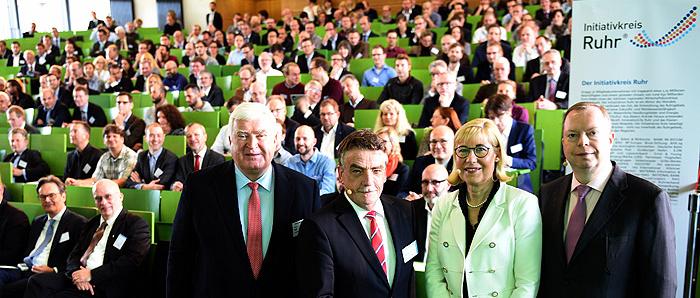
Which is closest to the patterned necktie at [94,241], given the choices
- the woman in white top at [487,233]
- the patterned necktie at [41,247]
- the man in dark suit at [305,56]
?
the patterned necktie at [41,247]

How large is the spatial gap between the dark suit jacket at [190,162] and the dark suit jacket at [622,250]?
3.58m

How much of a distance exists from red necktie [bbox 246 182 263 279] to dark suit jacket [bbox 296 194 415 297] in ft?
0.66

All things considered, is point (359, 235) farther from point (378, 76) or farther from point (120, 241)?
point (378, 76)

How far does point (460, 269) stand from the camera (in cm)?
194

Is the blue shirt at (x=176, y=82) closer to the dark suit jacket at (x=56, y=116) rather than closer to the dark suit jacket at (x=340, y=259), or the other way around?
the dark suit jacket at (x=56, y=116)

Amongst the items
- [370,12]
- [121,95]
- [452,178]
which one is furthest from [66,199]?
[370,12]

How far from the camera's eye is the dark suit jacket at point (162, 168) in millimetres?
5207

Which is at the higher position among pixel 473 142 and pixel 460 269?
pixel 473 142

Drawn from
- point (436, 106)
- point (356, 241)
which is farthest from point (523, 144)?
point (356, 241)

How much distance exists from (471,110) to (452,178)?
143 inches

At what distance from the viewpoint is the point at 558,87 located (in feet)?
19.3

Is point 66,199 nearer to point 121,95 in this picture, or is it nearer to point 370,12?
point 121,95

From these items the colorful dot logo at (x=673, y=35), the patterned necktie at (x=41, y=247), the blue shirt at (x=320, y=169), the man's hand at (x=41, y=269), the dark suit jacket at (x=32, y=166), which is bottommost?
the man's hand at (x=41, y=269)

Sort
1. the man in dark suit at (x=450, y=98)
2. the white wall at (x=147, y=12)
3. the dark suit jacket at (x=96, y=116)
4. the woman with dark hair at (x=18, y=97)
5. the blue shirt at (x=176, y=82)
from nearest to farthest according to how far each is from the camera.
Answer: the man in dark suit at (x=450, y=98), the dark suit jacket at (x=96, y=116), the blue shirt at (x=176, y=82), the woman with dark hair at (x=18, y=97), the white wall at (x=147, y=12)
